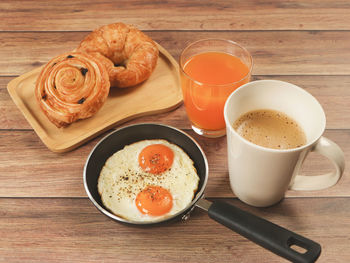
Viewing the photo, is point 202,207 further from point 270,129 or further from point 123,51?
point 123,51

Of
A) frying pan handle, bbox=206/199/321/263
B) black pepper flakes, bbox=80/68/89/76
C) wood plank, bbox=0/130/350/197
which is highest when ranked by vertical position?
black pepper flakes, bbox=80/68/89/76

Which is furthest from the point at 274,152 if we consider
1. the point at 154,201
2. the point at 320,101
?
the point at 320,101

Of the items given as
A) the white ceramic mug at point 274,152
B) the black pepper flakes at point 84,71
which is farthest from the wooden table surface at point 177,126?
the black pepper flakes at point 84,71

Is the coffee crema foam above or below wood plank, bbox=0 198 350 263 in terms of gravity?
above

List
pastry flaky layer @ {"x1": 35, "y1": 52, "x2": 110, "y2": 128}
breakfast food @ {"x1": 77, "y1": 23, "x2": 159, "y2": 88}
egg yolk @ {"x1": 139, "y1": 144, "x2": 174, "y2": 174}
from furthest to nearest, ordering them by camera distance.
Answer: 1. breakfast food @ {"x1": 77, "y1": 23, "x2": 159, "y2": 88}
2. pastry flaky layer @ {"x1": 35, "y1": 52, "x2": 110, "y2": 128}
3. egg yolk @ {"x1": 139, "y1": 144, "x2": 174, "y2": 174}

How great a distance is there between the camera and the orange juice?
118 centimetres

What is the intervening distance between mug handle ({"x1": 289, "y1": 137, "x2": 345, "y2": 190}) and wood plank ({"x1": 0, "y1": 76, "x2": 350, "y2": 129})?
378 mm

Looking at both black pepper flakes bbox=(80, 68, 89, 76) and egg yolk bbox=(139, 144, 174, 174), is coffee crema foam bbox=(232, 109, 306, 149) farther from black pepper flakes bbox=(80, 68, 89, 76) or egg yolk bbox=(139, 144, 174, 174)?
black pepper flakes bbox=(80, 68, 89, 76)

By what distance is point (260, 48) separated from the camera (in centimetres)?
161

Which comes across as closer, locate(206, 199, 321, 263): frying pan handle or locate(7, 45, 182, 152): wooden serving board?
locate(206, 199, 321, 263): frying pan handle

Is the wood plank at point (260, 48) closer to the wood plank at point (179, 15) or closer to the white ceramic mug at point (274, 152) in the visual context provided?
the wood plank at point (179, 15)

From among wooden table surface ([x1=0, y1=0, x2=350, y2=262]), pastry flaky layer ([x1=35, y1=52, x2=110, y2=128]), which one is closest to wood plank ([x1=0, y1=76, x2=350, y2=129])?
wooden table surface ([x1=0, y1=0, x2=350, y2=262])

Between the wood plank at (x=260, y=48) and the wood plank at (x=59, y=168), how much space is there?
34 centimetres

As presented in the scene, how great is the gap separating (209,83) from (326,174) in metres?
0.46
